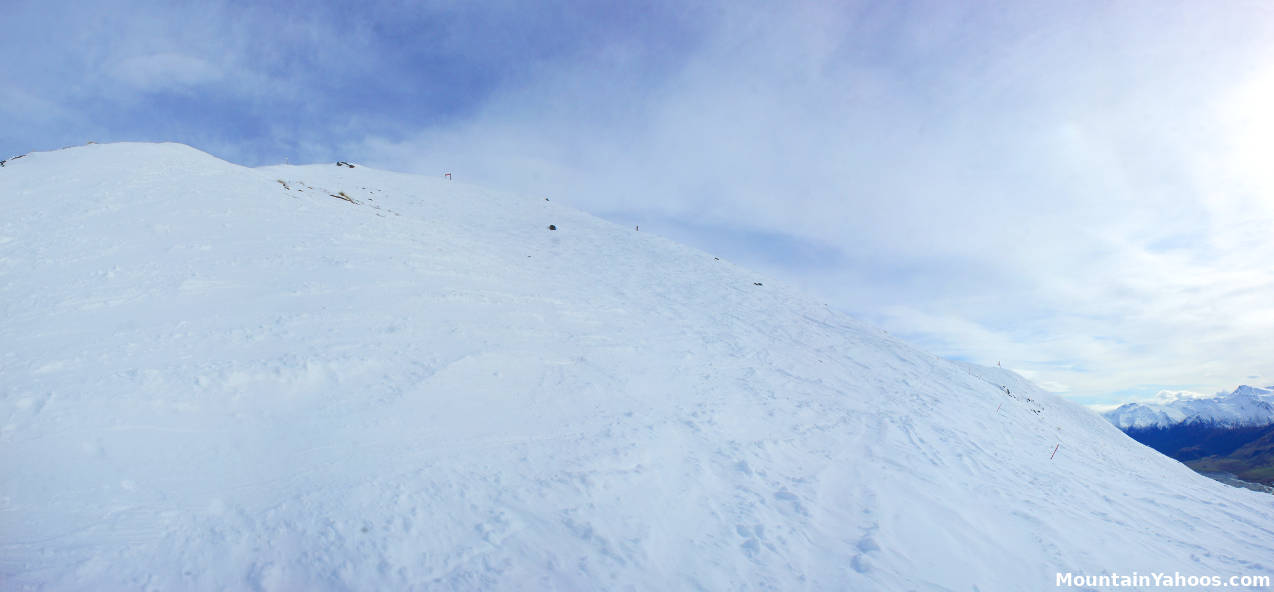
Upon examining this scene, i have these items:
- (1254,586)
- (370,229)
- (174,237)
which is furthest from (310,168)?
(1254,586)

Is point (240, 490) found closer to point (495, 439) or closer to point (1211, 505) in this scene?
point (495, 439)

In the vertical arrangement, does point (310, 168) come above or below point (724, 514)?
above

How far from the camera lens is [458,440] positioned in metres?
7.92

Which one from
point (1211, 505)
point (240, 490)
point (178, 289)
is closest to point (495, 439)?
point (240, 490)

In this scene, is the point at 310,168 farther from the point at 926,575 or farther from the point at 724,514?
the point at 926,575

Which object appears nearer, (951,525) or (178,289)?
(951,525)

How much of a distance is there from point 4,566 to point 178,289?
6.93 m

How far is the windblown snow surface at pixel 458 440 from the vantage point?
5.84 meters

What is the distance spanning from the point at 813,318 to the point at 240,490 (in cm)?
1624

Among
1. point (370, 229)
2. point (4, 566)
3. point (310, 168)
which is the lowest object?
point (4, 566)

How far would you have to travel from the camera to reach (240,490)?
20.6ft

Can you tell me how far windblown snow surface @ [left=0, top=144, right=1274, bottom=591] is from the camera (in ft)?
19.1

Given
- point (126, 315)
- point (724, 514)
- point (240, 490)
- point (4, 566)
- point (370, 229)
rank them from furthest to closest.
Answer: point (370, 229) < point (126, 315) < point (724, 514) < point (240, 490) < point (4, 566)

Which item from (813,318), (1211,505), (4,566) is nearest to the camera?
(4,566)
